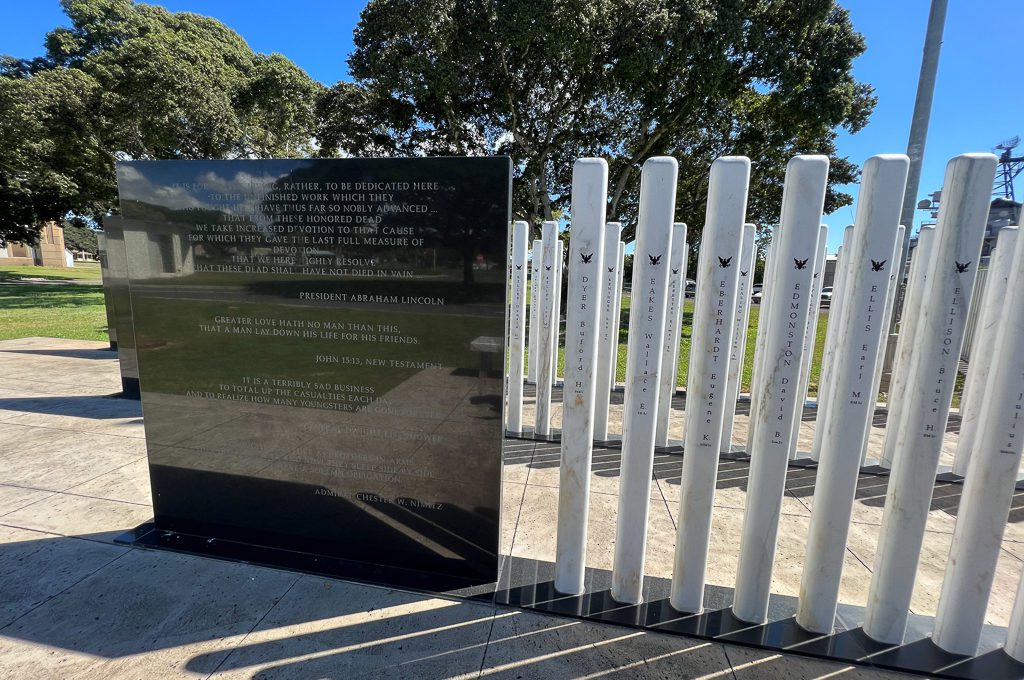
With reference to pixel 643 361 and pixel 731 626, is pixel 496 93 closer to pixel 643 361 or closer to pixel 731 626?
pixel 643 361

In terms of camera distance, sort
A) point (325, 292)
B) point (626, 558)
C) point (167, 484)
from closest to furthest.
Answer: point (626, 558) < point (325, 292) < point (167, 484)

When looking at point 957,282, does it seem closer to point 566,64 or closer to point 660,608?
point 660,608

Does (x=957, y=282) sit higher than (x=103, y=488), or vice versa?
(x=957, y=282)

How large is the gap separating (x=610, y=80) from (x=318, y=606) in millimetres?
13604

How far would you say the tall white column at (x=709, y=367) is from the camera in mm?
2322

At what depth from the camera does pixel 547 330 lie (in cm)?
583

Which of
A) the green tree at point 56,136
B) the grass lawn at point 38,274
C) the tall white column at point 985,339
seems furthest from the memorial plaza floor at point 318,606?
the grass lawn at point 38,274

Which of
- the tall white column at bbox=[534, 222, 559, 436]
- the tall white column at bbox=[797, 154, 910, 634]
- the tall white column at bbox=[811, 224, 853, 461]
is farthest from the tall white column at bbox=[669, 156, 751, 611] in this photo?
the tall white column at bbox=[534, 222, 559, 436]

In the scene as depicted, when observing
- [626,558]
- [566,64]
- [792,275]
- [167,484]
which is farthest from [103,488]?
[566,64]

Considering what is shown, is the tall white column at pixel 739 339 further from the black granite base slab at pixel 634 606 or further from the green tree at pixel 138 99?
the green tree at pixel 138 99

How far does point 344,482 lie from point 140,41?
57.8ft

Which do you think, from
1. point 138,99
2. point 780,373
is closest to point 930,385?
point 780,373

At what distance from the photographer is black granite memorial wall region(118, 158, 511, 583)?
2.82 m

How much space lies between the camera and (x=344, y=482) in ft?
10.6
